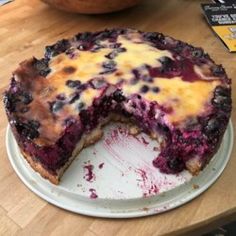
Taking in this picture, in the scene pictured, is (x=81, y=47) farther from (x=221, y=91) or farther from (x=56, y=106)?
(x=221, y=91)

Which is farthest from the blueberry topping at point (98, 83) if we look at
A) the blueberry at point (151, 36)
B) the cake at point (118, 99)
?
the blueberry at point (151, 36)

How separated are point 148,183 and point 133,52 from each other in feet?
1.12

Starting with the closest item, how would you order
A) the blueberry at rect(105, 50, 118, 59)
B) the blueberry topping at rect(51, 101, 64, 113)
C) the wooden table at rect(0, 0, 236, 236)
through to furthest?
the wooden table at rect(0, 0, 236, 236), the blueberry topping at rect(51, 101, 64, 113), the blueberry at rect(105, 50, 118, 59)

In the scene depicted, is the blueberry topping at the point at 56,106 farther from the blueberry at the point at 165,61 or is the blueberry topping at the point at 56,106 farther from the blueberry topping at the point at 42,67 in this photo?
the blueberry at the point at 165,61

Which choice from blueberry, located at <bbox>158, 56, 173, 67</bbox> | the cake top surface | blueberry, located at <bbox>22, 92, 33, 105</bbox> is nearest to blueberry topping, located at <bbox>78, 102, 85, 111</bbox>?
the cake top surface

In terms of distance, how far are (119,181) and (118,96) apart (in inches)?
8.3

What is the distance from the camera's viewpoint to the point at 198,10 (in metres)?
1.48

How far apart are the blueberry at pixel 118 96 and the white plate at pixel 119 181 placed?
92 mm

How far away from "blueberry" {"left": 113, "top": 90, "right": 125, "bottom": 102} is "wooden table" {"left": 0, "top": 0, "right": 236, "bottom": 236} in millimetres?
268

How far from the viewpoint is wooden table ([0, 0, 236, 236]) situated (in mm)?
833

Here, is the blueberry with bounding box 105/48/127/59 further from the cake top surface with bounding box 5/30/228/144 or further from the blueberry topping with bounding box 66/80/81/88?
the blueberry topping with bounding box 66/80/81/88

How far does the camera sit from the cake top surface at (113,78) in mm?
927

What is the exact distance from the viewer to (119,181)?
35.2 inches

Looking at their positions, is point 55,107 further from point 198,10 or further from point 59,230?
point 198,10
